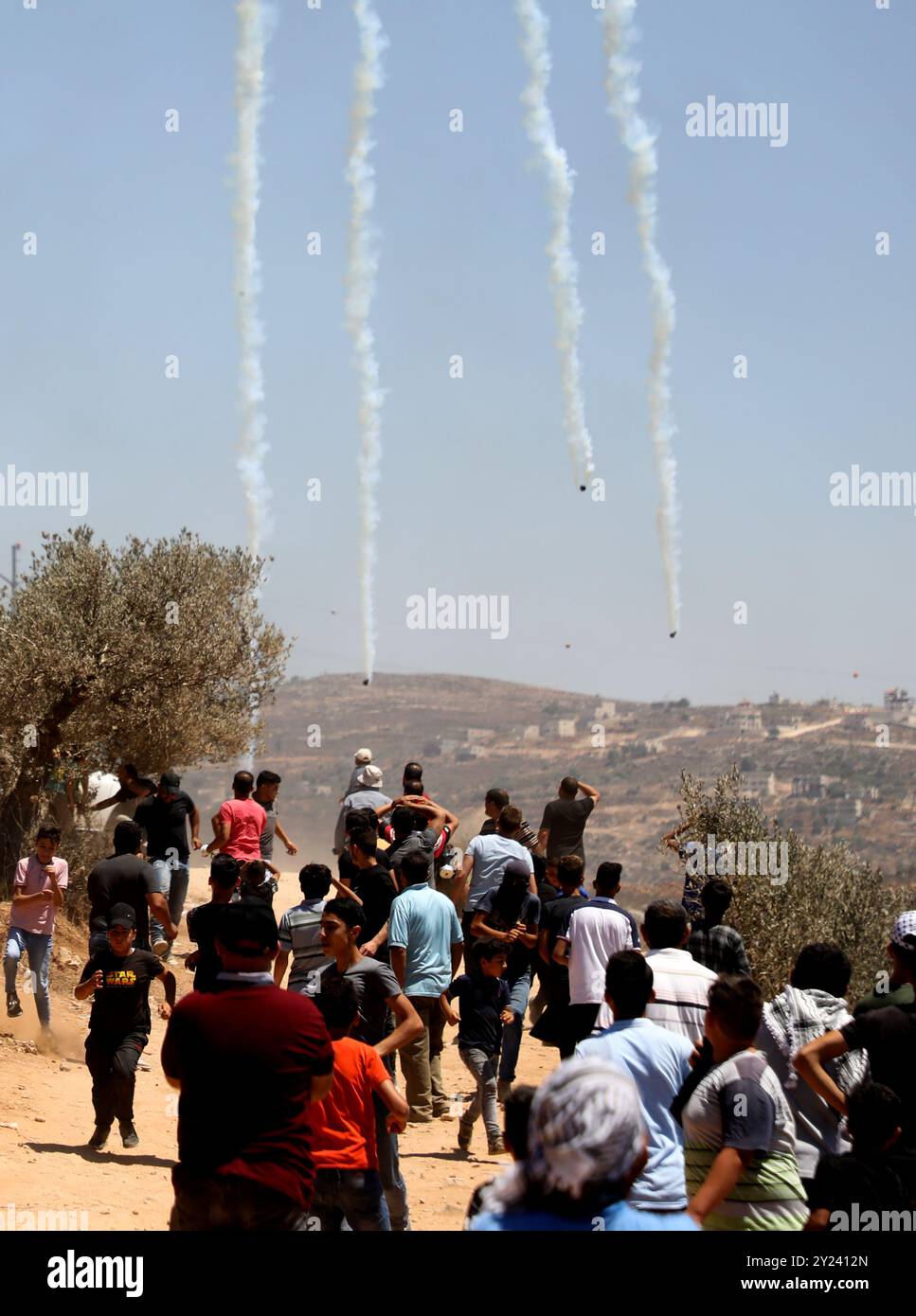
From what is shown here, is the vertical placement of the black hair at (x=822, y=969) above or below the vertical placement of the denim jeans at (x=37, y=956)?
above

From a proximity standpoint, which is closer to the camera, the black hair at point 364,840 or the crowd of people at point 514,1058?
the crowd of people at point 514,1058

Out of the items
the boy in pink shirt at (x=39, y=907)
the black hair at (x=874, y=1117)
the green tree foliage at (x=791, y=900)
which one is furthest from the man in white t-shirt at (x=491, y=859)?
the green tree foliage at (x=791, y=900)

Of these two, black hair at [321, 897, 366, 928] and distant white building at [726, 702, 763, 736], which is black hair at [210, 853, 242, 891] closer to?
black hair at [321, 897, 366, 928]

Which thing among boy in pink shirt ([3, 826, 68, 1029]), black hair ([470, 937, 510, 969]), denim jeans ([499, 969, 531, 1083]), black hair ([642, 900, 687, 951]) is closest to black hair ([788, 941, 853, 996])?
black hair ([642, 900, 687, 951])

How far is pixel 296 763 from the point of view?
4518 inches

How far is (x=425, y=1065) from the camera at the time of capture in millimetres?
11211

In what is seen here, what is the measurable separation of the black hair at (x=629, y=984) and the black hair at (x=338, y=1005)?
1.26 m

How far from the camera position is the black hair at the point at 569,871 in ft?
34.8

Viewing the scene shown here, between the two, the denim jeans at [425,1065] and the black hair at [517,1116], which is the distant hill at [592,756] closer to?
the denim jeans at [425,1065]

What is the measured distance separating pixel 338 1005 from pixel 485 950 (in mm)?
3861

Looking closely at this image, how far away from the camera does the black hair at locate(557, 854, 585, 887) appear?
10617mm

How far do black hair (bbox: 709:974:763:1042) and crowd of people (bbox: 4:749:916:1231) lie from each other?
11 millimetres

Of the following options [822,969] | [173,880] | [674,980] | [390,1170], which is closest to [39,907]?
[173,880]

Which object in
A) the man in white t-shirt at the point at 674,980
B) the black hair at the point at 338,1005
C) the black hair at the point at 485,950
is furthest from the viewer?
the black hair at the point at 485,950
